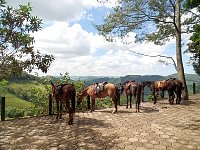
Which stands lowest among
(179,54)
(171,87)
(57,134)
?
(57,134)

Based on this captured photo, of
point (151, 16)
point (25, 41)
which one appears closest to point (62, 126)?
point (25, 41)

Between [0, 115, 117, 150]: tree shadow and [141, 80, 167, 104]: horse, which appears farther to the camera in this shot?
[141, 80, 167, 104]: horse

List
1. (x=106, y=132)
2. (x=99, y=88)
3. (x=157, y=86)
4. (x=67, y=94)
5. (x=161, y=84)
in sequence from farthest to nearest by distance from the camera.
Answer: (x=157, y=86) < (x=161, y=84) < (x=99, y=88) < (x=67, y=94) < (x=106, y=132)

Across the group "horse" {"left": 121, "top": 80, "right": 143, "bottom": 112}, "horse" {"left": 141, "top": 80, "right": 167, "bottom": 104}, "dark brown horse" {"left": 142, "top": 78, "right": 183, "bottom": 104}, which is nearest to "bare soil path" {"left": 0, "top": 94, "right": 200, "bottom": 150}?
"horse" {"left": 121, "top": 80, "right": 143, "bottom": 112}

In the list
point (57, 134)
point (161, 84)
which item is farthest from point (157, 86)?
point (57, 134)

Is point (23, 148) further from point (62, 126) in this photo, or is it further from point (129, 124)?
point (129, 124)

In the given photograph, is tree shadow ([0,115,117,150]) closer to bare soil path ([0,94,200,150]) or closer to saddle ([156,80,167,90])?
bare soil path ([0,94,200,150])

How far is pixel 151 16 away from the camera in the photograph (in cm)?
2172

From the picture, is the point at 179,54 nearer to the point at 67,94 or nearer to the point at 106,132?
the point at 67,94

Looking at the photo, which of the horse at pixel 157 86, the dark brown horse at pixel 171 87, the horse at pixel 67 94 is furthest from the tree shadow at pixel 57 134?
the horse at pixel 157 86

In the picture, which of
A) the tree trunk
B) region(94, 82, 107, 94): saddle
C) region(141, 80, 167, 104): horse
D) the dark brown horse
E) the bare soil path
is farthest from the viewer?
the tree trunk

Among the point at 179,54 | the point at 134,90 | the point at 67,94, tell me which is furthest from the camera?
the point at 179,54

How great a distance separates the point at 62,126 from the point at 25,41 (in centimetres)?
429

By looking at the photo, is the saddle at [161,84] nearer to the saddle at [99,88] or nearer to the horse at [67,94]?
the saddle at [99,88]
